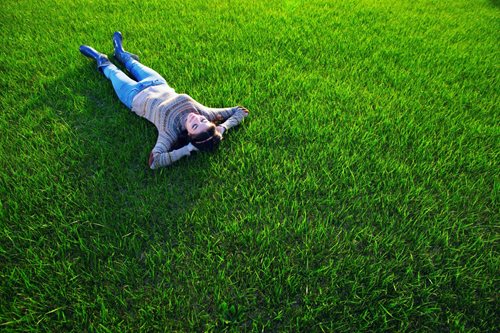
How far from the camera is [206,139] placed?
6.40 feet

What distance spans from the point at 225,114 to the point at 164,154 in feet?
2.11

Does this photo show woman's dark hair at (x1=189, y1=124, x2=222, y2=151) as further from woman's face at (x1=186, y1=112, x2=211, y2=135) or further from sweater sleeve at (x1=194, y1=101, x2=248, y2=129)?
sweater sleeve at (x1=194, y1=101, x2=248, y2=129)

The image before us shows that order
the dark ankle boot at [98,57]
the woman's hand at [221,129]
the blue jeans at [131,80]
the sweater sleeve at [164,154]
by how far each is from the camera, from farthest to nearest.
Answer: the dark ankle boot at [98,57] < the blue jeans at [131,80] < the woman's hand at [221,129] < the sweater sleeve at [164,154]

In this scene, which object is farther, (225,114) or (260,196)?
(225,114)

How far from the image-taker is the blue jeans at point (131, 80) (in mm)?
2445

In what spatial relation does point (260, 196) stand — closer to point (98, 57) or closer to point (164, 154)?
point (164, 154)

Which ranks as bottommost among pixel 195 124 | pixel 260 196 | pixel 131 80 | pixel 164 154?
pixel 260 196

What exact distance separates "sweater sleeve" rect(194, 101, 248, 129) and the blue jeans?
0.60m

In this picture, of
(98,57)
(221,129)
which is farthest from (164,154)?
(98,57)

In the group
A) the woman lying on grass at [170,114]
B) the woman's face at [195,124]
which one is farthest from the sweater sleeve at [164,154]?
the woman's face at [195,124]

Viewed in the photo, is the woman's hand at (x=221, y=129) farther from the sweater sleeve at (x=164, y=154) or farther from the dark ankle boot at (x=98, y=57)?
the dark ankle boot at (x=98, y=57)

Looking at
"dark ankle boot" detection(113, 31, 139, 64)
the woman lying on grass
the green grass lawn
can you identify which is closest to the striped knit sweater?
the woman lying on grass

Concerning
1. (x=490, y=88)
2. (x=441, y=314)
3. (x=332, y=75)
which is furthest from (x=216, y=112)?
(x=490, y=88)

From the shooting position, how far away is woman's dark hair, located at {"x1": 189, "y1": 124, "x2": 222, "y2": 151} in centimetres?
193
